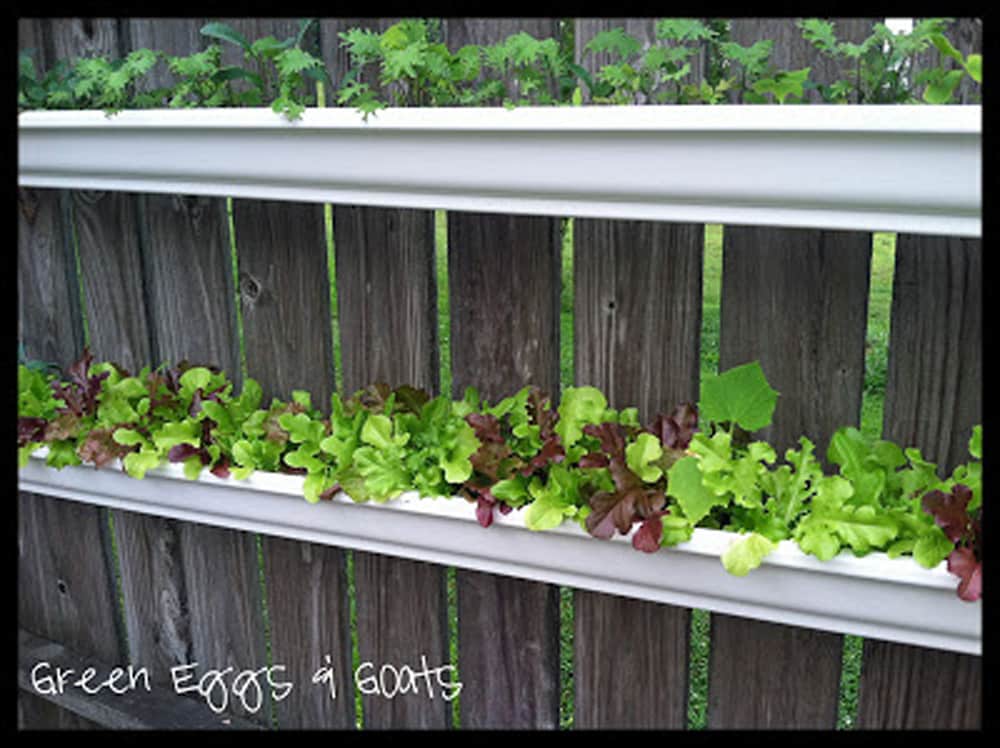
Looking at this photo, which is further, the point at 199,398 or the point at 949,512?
the point at 199,398

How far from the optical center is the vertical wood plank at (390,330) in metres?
1.21

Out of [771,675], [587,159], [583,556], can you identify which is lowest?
[771,675]

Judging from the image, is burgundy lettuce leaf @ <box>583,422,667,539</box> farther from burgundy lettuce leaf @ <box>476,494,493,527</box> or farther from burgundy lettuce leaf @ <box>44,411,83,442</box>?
burgundy lettuce leaf @ <box>44,411,83,442</box>

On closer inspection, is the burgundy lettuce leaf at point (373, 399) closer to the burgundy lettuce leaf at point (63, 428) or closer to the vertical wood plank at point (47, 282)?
the burgundy lettuce leaf at point (63, 428)

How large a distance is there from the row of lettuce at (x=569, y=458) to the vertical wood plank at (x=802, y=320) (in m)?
0.06

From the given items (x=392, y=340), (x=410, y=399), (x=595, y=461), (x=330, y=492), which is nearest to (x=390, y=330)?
(x=392, y=340)

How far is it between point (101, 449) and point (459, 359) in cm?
47

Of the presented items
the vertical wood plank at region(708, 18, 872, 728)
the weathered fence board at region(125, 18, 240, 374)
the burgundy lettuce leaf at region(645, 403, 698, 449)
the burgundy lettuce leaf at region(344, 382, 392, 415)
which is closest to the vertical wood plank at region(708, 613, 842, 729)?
the vertical wood plank at region(708, 18, 872, 728)

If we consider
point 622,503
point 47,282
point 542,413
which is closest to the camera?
point 622,503

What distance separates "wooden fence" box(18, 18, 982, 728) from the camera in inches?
41.6

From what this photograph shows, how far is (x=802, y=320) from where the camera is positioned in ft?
3.50

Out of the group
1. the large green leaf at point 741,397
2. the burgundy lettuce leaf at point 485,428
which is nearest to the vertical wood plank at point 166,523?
the burgundy lettuce leaf at point 485,428

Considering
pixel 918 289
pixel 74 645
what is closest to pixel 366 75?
pixel 918 289

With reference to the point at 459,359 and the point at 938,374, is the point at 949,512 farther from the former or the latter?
the point at 459,359
